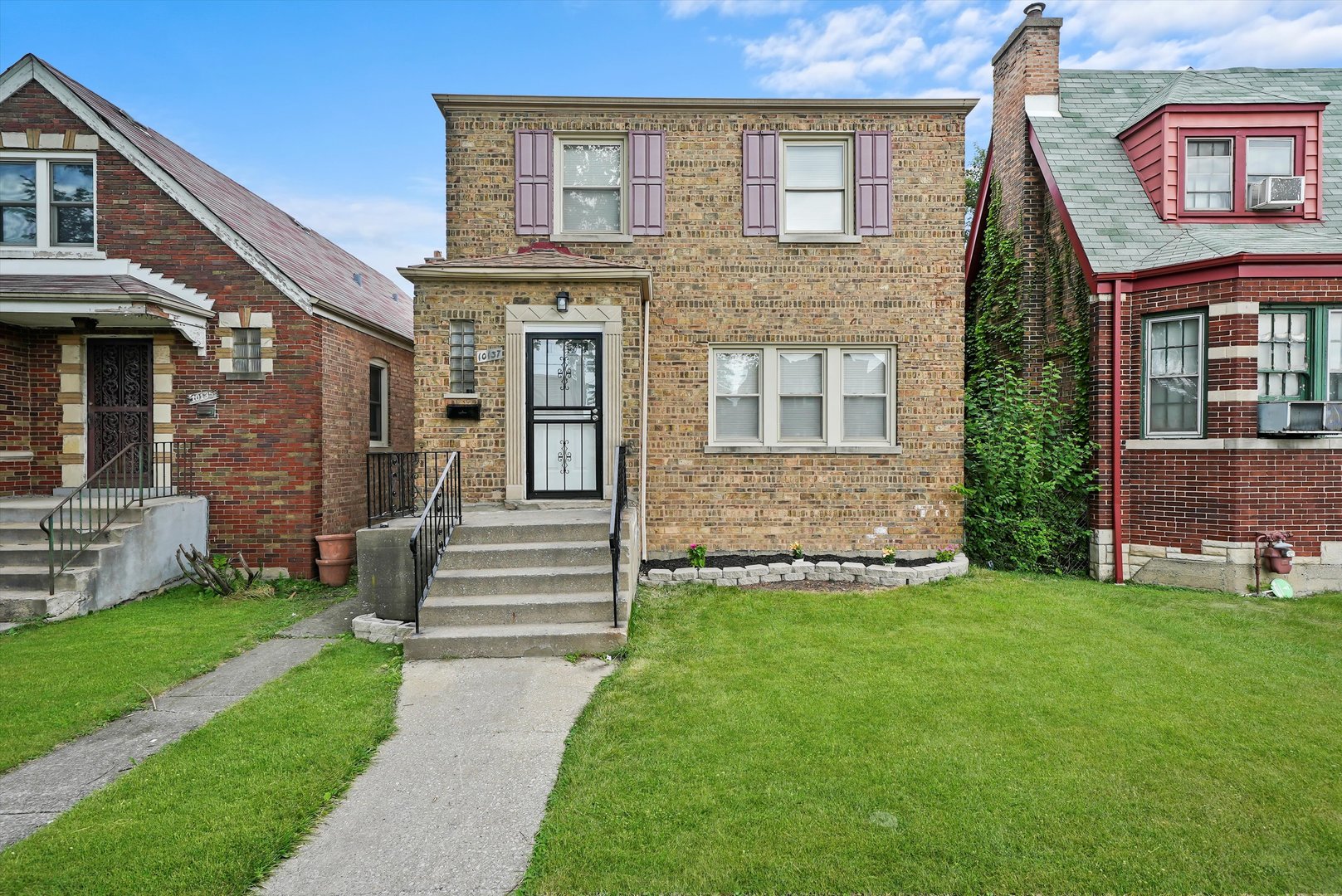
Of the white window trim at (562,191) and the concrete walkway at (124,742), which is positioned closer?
the concrete walkway at (124,742)

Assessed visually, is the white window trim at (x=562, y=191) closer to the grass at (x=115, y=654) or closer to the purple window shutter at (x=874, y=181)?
the purple window shutter at (x=874, y=181)

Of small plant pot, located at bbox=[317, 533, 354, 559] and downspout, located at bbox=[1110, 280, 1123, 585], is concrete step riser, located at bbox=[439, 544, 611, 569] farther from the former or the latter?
downspout, located at bbox=[1110, 280, 1123, 585]

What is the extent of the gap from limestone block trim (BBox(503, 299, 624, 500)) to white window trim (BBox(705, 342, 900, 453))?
61.6 inches

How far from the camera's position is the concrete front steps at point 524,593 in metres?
5.62

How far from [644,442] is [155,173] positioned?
25.3 ft

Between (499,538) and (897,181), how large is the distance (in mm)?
7273

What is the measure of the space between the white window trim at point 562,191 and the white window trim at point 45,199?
6306mm

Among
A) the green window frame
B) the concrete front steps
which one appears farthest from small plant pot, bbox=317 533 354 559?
the green window frame

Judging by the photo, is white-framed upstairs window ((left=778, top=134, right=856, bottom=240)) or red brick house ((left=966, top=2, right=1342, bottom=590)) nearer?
red brick house ((left=966, top=2, right=1342, bottom=590))

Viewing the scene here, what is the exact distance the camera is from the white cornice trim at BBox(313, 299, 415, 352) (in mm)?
9219

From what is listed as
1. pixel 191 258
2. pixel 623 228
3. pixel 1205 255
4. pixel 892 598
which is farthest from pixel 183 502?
pixel 1205 255

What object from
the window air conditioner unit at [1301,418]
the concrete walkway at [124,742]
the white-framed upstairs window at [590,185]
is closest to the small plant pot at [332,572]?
the concrete walkway at [124,742]

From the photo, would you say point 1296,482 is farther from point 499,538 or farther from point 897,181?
point 499,538

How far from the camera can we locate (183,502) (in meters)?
8.56
